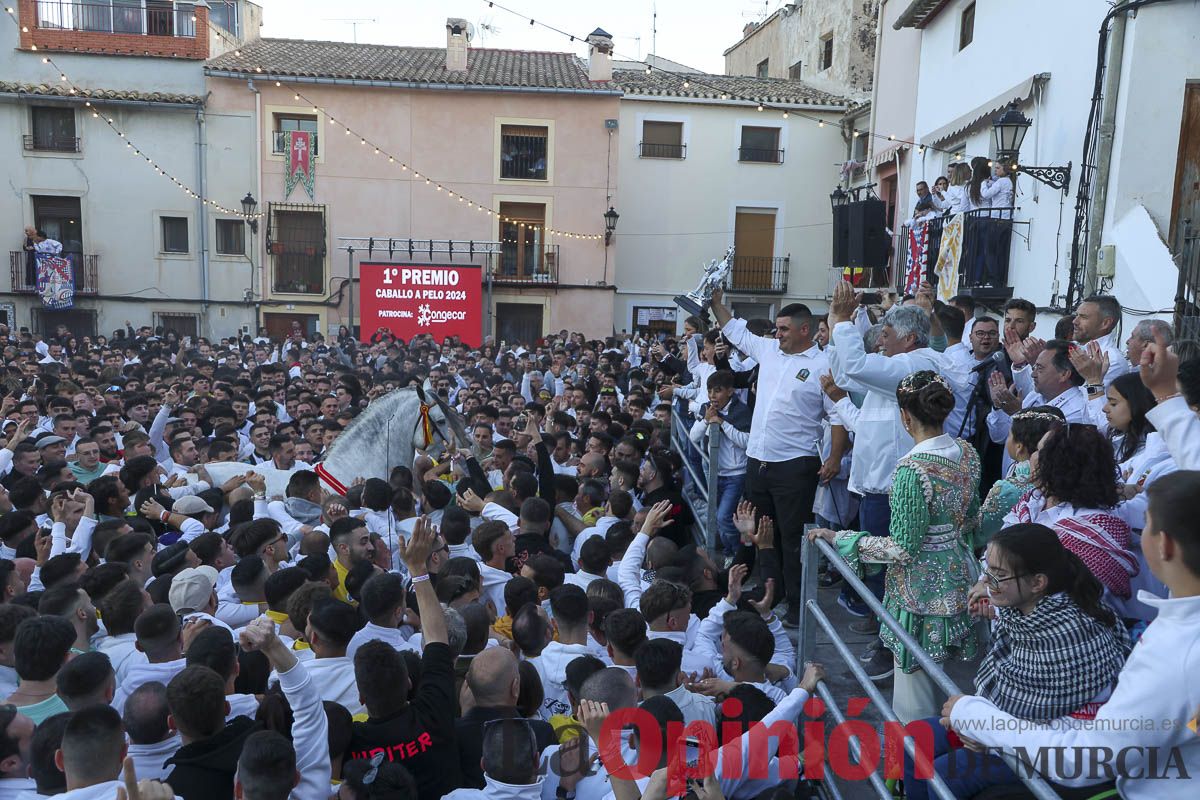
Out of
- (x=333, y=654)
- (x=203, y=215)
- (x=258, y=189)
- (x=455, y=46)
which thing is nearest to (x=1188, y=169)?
(x=333, y=654)

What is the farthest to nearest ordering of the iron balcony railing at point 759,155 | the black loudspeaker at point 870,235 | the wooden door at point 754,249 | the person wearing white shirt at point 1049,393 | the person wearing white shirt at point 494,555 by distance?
the wooden door at point 754,249 → the iron balcony railing at point 759,155 → the black loudspeaker at point 870,235 → the person wearing white shirt at point 494,555 → the person wearing white shirt at point 1049,393

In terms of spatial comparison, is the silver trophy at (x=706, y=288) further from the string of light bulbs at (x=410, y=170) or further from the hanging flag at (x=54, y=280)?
the hanging flag at (x=54, y=280)

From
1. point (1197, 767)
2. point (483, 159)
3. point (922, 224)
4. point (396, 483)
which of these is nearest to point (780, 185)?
point (483, 159)

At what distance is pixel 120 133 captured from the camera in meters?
24.0

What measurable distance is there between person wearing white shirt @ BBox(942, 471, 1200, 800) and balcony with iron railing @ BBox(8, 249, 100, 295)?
85.7 feet

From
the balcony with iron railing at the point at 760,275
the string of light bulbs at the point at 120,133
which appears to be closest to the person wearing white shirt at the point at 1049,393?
the balcony with iron railing at the point at 760,275

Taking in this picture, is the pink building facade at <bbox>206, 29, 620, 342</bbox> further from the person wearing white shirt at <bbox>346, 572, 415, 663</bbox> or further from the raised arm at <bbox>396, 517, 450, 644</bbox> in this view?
the raised arm at <bbox>396, 517, 450, 644</bbox>

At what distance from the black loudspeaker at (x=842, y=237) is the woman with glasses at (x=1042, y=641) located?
35.6 ft

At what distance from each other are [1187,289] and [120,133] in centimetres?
2395

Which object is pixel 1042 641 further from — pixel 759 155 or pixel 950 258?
pixel 759 155

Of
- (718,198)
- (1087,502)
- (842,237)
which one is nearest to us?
(1087,502)

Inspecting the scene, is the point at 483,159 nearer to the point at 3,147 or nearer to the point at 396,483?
the point at 3,147

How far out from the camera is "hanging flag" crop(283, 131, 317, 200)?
24.0m

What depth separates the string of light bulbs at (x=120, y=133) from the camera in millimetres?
23500
